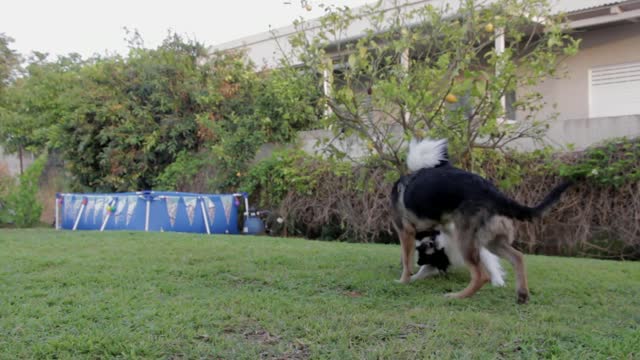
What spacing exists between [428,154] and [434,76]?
1.24 m

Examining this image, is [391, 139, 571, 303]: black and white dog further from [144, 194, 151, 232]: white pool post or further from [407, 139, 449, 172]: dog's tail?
[144, 194, 151, 232]: white pool post

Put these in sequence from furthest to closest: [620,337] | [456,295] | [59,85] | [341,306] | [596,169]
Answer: [59,85], [596,169], [456,295], [341,306], [620,337]

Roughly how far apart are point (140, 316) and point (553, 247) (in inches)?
291

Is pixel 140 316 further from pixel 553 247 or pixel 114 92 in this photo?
pixel 114 92

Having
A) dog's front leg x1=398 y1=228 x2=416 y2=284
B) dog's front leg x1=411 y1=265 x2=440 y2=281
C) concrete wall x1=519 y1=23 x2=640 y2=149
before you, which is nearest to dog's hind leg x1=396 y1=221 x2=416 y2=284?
dog's front leg x1=398 y1=228 x2=416 y2=284

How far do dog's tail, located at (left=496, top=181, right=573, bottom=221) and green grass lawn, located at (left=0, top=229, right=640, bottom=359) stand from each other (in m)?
0.73

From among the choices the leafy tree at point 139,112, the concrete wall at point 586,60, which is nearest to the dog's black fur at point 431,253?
the concrete wall at point 586,60

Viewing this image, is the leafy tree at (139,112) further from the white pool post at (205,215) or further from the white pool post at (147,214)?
the white pool post at (205,215)

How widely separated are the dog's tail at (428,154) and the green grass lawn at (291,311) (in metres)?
1.17

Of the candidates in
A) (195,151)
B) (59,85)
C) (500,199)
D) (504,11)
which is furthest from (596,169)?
(59,85)

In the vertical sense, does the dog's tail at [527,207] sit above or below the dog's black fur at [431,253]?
above

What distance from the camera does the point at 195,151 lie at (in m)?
14.5

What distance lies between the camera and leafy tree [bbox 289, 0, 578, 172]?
5602mm

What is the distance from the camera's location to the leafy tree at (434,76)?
560cm
